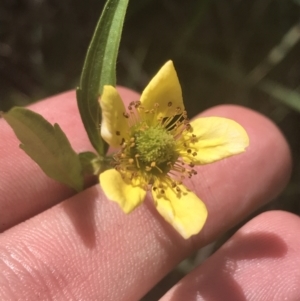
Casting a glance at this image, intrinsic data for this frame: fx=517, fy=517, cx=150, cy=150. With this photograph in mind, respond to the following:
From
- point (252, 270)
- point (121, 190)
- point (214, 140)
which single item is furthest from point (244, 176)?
point (121, 190)

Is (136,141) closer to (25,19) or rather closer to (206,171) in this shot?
(206,171)

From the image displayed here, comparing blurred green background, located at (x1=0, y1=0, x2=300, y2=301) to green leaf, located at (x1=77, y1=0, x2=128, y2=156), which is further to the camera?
blurred green background, located at (x1=0, y1=0, x2=300, y2=301)

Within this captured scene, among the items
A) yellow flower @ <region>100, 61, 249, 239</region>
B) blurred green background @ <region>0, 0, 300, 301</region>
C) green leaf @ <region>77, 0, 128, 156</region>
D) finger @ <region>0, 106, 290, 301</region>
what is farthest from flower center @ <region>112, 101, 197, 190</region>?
blurred green background @ <region>0, 0, 300, 301</region>

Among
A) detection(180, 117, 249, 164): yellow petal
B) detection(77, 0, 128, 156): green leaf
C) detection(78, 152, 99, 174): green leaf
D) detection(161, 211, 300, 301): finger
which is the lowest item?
detection(161, 211, 300, 301): finger

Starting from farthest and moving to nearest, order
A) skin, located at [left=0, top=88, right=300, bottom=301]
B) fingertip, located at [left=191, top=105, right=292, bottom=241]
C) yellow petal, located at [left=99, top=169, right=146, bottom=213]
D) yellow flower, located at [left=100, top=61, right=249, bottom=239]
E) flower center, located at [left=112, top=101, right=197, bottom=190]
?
fingertip, located at [left=191, top=105, right=292, bottom=241] < skin, located at [left=0, top=88, right=300, bottom=301] < flower center, located at [left=112, top=101, right=197, bottom=190] < yellow flower, located at [left=100, top=61, right=249, bottom=239] < yellow petal, located at [left=99, top=169, right=146, bottom=213]

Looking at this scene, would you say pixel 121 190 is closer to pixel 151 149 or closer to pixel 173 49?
pixel 151 149

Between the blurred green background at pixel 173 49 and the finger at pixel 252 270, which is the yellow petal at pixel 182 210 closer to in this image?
the finger at pixel 252 270

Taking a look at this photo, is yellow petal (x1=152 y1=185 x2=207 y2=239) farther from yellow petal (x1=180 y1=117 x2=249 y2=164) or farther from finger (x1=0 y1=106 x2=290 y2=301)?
finger (x1=0 y1=106 x2=290 y2=301)
